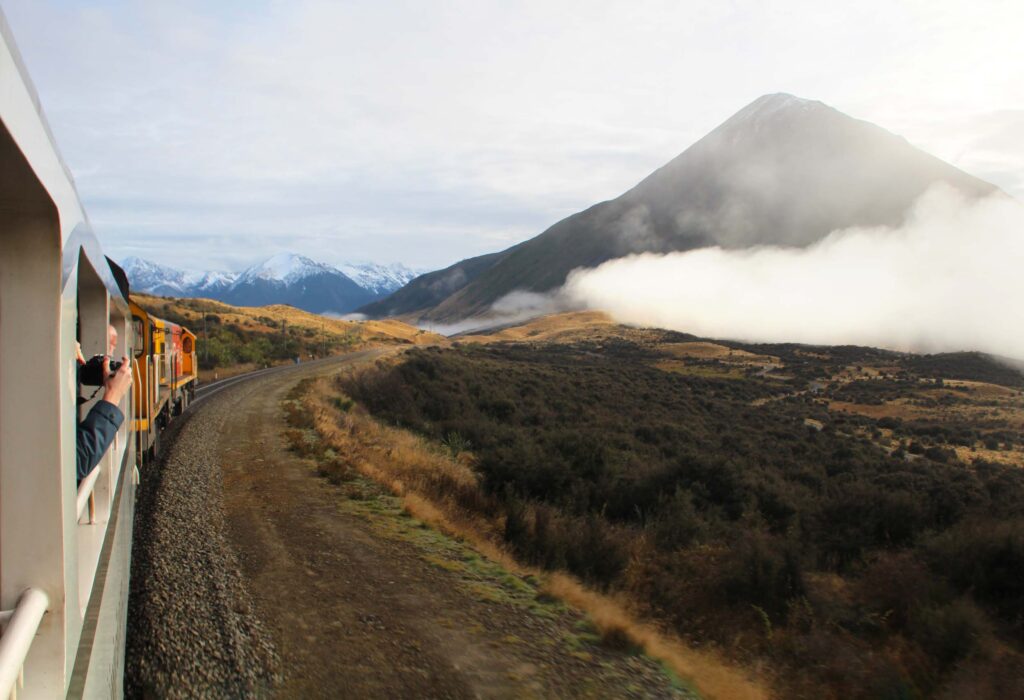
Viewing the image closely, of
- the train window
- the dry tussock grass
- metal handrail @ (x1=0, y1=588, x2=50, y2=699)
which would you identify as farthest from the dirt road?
metal handrail @ (x1=0, y1=588, x2=50, y2=699)

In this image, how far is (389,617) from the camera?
621 cm

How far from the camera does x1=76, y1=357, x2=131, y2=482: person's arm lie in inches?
101

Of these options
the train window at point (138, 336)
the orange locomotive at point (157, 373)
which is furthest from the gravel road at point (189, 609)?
the train window at point (138, 336)

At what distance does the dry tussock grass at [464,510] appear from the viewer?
5.79 metres

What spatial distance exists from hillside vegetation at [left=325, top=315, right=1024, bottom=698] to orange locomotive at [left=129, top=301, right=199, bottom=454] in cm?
466

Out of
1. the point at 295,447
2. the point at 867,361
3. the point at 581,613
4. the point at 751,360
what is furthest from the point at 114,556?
the point at 867,361

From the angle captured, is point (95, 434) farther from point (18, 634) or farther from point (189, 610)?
point (189, 610)

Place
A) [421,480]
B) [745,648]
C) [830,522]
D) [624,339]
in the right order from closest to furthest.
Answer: [745,648] → [830,522] → [421,480] → [624,339]

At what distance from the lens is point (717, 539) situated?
964cm

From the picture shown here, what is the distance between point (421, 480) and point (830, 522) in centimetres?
725

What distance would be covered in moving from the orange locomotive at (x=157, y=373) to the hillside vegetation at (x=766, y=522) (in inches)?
183

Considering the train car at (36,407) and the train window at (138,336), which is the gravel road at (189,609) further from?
the train car at (36,407)

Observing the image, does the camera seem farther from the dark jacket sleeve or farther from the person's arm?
the dark jacket sleeve

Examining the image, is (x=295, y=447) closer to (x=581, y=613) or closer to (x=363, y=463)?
(x=363, y=463)
